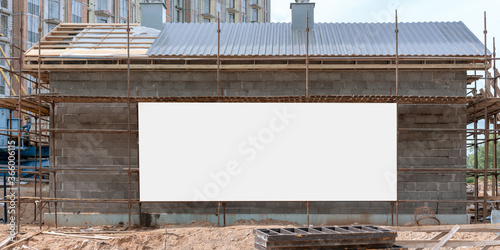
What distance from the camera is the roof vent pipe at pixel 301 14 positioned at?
16.4 m

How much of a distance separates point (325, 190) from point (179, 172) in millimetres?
3836

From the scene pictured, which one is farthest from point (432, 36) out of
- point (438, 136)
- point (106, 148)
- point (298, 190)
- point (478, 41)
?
point (106, 148)

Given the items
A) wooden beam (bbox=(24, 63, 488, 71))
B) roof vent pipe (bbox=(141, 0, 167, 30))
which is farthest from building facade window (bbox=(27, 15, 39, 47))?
wooden beam (bbox=(24, 63, 488, 71))

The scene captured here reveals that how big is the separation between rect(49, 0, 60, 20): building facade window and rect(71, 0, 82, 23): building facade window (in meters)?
1.17

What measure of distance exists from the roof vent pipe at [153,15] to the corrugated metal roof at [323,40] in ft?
1.14

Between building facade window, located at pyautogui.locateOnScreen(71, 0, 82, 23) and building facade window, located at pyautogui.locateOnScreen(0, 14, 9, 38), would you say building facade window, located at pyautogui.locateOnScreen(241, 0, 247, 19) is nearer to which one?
building facade window, located at pyautogui.locateOnScreen(71, 0, 82, 23)

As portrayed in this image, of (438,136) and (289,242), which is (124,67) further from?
(438,136)

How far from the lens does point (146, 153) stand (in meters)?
12.6

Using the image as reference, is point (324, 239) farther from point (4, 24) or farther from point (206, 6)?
point (206, 6)

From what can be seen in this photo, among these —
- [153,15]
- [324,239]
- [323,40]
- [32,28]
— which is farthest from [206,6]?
[324,239]

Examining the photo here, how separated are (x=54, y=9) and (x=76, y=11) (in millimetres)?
1934

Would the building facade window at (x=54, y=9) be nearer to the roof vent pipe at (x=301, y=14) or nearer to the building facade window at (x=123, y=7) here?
the building facade window at (x=123, y=7)

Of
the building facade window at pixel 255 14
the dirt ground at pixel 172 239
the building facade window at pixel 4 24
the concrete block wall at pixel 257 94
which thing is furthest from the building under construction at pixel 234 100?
the building facade window at pixel 255 14

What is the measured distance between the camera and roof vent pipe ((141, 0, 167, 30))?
1652cm
